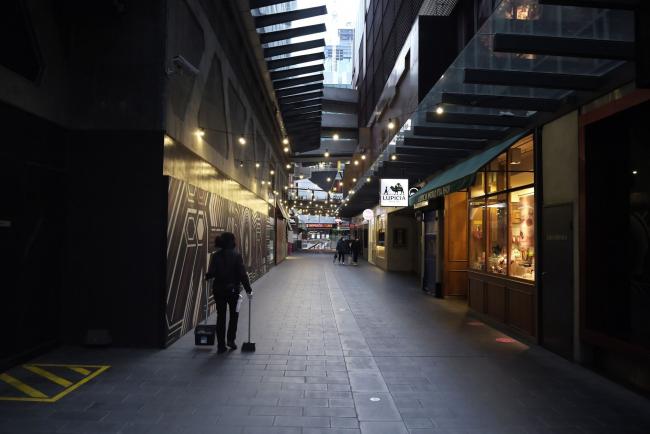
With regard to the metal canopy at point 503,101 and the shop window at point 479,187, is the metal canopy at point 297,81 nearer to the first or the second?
the shop window at point 479,187

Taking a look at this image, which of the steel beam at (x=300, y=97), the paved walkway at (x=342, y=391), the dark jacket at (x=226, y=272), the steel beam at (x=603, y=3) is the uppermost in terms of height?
the steel beam at (x=300, y=97)

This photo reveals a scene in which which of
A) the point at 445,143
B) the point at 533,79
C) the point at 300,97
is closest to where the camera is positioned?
the point at 533,79

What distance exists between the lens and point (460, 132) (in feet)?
30.0

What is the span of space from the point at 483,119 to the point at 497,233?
2554mm

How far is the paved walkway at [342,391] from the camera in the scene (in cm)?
427

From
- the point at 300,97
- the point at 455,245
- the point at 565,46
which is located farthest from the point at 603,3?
the point at 300,97

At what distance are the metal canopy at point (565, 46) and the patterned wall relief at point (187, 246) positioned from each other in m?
4.87

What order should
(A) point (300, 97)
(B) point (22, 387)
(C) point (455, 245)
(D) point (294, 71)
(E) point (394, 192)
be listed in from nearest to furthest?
(B) point (22, 387) < (C) point (455, 245) < (E) point (394, 192) < (D) point (294, 71) < (A) point (300, 97)

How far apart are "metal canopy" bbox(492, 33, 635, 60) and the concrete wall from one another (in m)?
1.55

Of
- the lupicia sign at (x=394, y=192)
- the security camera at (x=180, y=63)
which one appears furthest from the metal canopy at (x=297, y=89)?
the security camera at (x=180, y=63)

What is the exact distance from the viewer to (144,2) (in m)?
6.82

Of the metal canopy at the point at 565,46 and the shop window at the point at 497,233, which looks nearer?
the metal canopy at the point at 565,46

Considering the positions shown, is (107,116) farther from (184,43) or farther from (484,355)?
(484,355)

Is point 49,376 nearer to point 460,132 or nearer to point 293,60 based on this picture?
point 460,132
